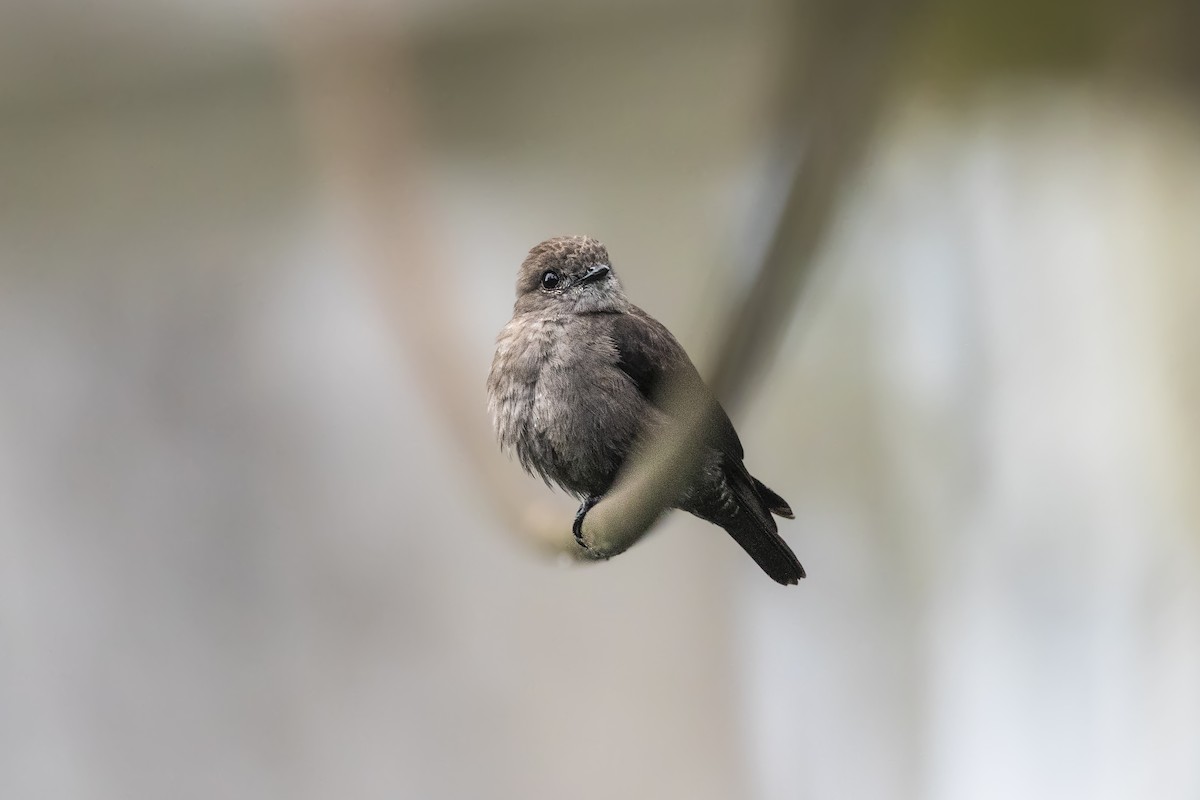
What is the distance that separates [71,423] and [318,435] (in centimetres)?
30

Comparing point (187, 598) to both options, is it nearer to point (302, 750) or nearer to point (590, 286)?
point (302, 750)

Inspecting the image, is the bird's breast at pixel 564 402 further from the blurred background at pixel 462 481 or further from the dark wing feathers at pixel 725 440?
the blurred background at pixel 462 481

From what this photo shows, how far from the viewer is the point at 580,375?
0.59 meters

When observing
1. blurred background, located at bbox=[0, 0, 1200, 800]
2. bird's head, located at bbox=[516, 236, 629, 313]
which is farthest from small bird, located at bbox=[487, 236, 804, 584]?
blurred background, located at bbox=[0, 0, 1200, 800]

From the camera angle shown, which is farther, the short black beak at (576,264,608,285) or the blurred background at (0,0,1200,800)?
the blurred background at (0,0,1200,800)

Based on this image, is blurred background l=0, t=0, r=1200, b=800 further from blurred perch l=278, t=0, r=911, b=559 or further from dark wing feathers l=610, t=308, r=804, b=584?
dark wing feathers l=610, t=308, r=804, b=584

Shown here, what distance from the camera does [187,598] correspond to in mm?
1051

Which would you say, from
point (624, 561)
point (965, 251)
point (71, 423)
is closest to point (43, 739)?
point (71, 423)

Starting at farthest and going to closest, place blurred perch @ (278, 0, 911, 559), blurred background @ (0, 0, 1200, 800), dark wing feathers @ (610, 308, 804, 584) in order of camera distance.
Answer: blurred background @ (0, 0, 1200, 800) < dark wing feathers @ (610, 308, 804, 584) < blurred perch @ (278, 0, 911, 559)

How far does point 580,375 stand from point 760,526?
163 millimetres

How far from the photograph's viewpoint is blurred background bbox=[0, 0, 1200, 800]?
1.02 m

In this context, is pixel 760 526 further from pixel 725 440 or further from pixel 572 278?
pixel 572 278

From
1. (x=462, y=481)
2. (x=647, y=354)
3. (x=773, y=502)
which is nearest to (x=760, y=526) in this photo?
(x=773, y=502)

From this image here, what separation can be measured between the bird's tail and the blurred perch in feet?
0.20
